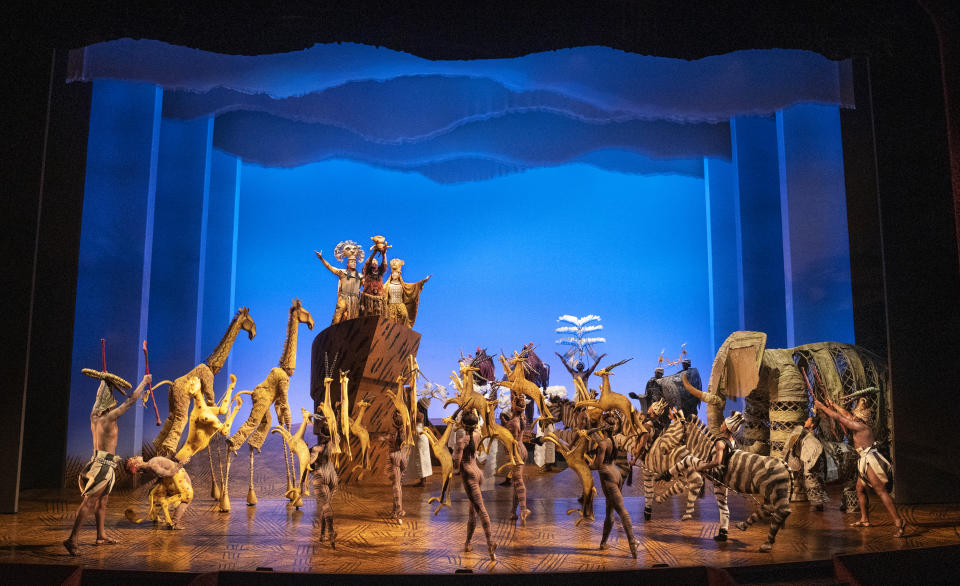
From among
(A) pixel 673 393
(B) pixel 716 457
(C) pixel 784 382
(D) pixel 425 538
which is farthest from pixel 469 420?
(A) pixel 673 393

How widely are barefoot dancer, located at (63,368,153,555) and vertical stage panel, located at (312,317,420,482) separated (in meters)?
2.64

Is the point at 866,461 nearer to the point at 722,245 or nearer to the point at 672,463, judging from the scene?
the point at 672,463

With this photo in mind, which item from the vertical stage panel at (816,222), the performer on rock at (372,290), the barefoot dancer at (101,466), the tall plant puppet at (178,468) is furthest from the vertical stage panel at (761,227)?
the barefoot dancer at (101,466)

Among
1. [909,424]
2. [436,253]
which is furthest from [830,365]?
[436,253]

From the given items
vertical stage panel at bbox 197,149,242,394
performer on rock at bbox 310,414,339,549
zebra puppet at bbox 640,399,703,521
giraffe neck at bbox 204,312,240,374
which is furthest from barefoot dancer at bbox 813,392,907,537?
vertical stage panel at bbox 197,149,242,394

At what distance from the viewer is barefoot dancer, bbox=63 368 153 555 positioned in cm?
519

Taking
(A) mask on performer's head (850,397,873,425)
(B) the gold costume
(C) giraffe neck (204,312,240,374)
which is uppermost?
(B) the gold costume

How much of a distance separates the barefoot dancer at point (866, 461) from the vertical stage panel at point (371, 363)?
4.51m

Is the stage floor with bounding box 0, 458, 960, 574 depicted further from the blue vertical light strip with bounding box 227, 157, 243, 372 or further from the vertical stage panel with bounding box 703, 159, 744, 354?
the vertical stage panel with bounding box 703, 159, 744, 354

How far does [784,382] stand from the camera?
7.35 m

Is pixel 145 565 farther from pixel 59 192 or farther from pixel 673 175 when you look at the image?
pixel 673 175

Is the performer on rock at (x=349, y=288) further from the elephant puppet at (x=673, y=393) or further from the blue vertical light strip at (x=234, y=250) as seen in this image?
the blue vertical light strip at (x=234, y=250)

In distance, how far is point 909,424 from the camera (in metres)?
7.19

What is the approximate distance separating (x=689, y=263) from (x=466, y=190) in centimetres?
454
